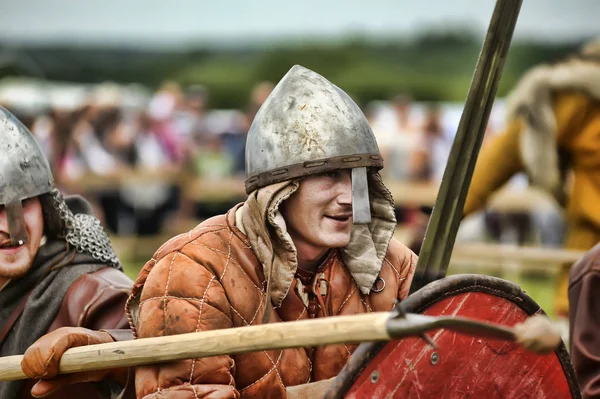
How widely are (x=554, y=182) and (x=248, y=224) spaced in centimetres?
420

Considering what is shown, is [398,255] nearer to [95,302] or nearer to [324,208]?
[324,208]

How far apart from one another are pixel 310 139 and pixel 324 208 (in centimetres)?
27

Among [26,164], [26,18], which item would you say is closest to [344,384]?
[26,164]

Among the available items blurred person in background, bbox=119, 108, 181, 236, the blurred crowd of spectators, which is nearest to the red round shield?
the blurred crowd of spectators

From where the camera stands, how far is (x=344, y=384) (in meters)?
3.88

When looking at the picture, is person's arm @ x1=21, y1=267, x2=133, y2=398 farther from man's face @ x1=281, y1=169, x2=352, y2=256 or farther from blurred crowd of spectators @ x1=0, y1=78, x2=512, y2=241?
blurred crowd of spectators @ x1=0, y1=78, x2=512, y2=241

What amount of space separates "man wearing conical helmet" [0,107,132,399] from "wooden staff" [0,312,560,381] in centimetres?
79

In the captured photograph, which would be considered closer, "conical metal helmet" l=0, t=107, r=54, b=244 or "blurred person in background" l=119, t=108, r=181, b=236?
"conical metal helmet" l=0, t=107, r=54, b=244

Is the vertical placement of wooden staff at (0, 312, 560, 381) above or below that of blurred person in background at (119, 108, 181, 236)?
above

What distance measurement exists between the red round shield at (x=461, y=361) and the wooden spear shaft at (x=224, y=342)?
0.74ft

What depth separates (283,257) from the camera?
178 inches

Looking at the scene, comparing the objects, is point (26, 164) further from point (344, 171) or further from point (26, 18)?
point (26, 18)

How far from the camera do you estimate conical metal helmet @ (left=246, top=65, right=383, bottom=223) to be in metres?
4.46

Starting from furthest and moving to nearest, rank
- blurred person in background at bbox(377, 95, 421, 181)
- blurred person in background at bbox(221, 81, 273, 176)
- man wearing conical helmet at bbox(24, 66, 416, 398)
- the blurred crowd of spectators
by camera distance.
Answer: blurred person in background at bbox(221, 81, 273, 176), the blurred crowd of spectators, blurred person in background at bbox(377, 95, 421, 181), man wearing conical helmet at bbox(24, 66, 416, 398)
